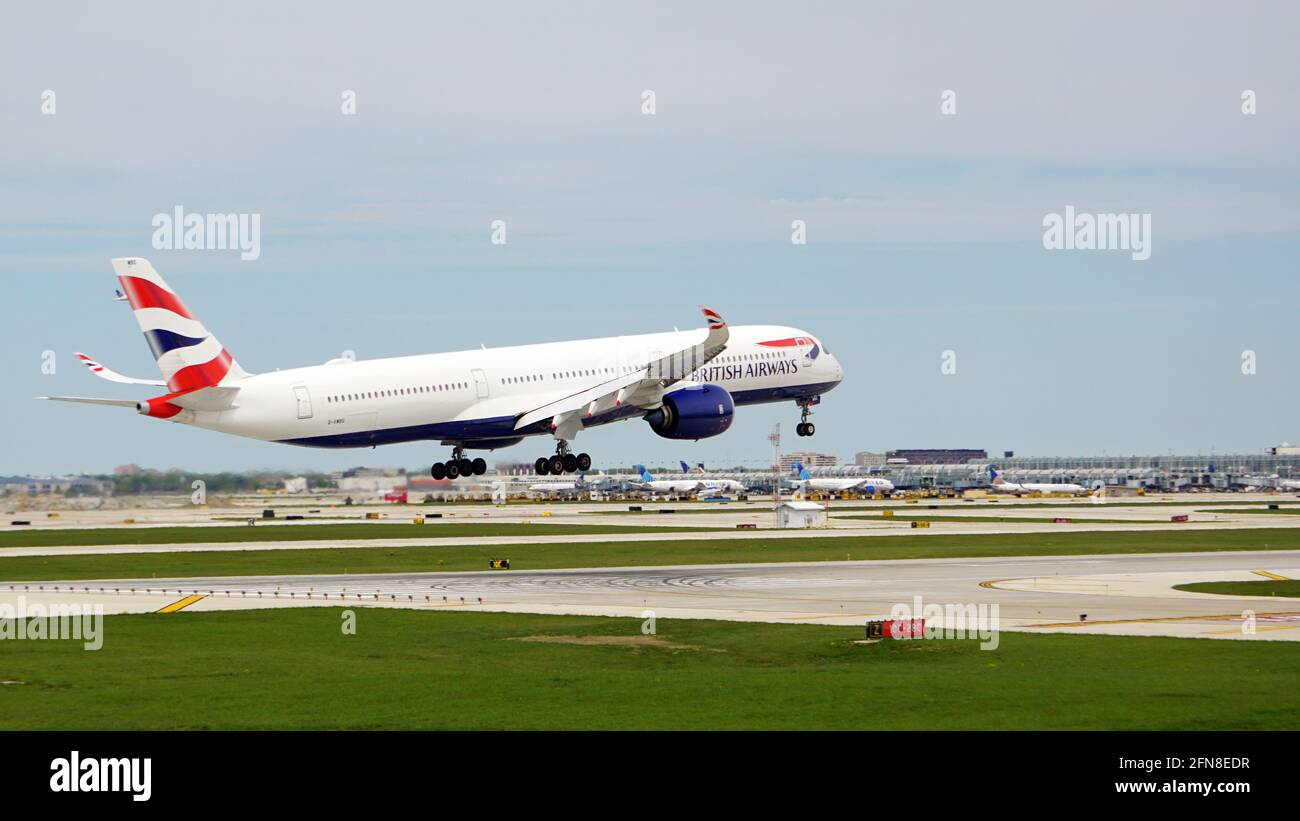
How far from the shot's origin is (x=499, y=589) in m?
54.1

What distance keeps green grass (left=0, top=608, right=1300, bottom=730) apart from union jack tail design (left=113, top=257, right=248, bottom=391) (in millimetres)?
31905

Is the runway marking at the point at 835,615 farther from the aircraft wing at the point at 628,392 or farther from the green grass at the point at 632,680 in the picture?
the aircraft wing at the point at 628,392

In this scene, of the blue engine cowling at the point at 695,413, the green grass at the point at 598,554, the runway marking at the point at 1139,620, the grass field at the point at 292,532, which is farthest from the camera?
the grass field at the point at 292,532

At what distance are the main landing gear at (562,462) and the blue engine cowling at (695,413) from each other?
4529mm

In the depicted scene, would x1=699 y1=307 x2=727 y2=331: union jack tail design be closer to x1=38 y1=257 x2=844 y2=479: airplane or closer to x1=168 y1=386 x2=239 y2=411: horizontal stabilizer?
x1=38 y1=257 x2=844 y2=479: airplane

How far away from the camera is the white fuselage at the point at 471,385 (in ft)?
245

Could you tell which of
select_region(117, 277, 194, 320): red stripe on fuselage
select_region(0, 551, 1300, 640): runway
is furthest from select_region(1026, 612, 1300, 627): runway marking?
select_region(117, 277, 194, 320): red stripe on fuselage

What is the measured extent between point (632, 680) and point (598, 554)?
40.4 meters

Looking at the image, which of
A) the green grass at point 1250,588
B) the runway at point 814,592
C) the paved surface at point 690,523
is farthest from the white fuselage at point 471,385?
the green grass at point 1250,588

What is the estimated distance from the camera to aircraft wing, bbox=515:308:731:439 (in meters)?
81.0

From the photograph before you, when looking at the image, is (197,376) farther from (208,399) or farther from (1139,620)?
(1139,620)

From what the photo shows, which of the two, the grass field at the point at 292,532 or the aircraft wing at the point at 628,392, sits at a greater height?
the aircraft wing at the point at 628,392
